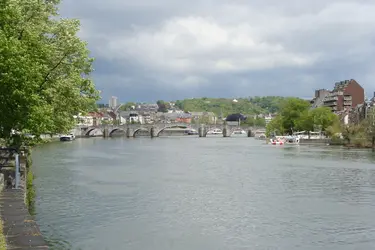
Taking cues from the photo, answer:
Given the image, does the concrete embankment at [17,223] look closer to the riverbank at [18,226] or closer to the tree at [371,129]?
the riverbank at [18,226]

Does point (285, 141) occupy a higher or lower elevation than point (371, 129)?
lower

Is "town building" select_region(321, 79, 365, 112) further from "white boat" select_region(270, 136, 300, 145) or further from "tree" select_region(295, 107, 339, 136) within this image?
"white boat" select_region(270, 136, 300, 145)

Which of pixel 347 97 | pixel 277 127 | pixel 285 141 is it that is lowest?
pixel 285 141

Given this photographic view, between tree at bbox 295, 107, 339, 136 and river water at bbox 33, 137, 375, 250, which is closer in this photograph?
river water at bbox 33, 137, 375, 250

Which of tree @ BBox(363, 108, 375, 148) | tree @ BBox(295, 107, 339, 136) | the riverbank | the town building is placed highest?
the town building

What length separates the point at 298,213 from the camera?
96.8ft

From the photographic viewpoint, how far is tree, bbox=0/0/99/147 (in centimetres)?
2166

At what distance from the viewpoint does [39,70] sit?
25203mm

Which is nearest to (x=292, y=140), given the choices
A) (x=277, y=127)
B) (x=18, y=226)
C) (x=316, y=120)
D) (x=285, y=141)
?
(x=285, y=141)

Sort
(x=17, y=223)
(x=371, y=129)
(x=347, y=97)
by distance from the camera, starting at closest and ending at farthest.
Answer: (x=17, y=223), (x=371, y=129), (x=347, y=97)

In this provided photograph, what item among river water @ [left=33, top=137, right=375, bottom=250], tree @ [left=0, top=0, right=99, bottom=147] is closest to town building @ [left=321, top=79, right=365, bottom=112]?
river water @ [left=33, top=137, right=375, bottom=250]

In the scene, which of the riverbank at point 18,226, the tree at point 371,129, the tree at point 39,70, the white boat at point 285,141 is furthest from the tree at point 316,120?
the riverbank at point 18,226

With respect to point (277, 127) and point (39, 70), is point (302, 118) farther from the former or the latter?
point (39, 70)

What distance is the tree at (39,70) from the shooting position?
71.1 ft
